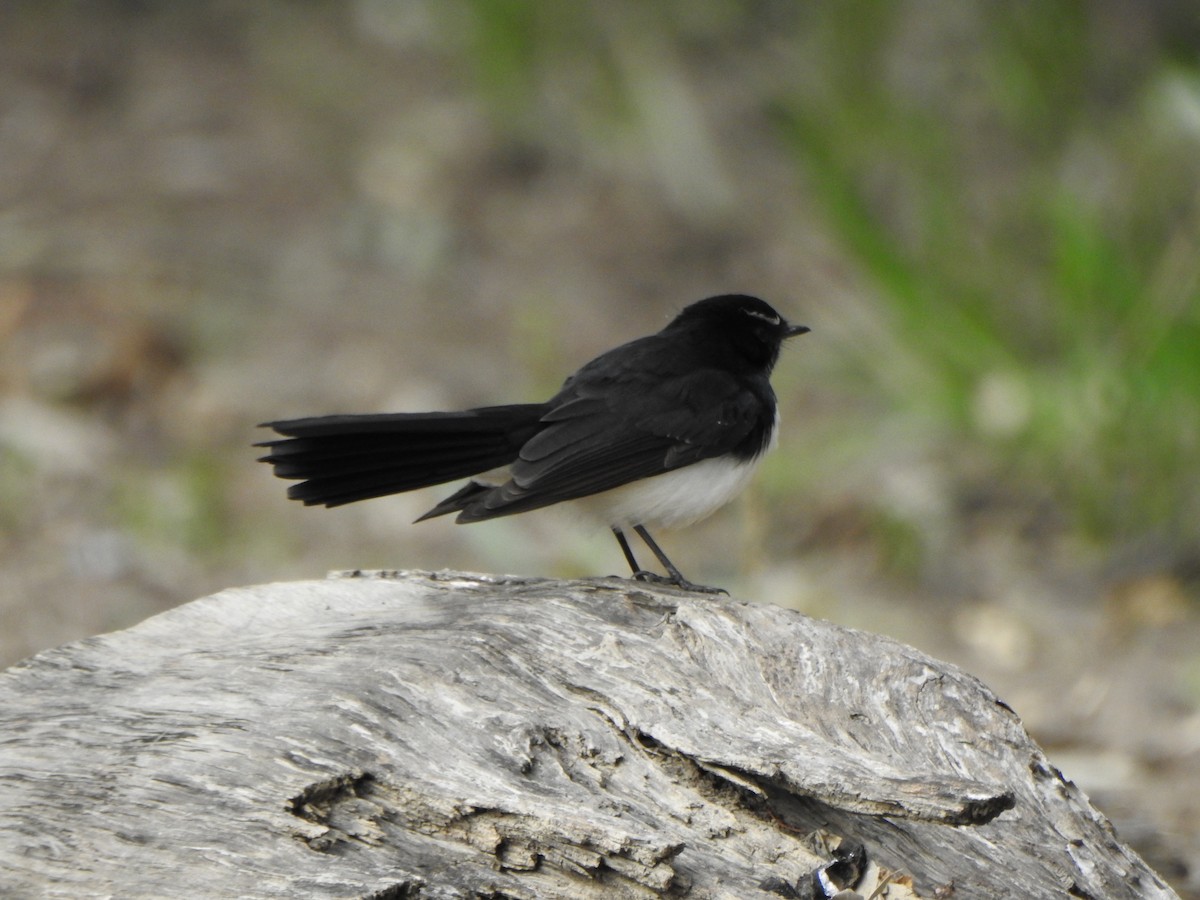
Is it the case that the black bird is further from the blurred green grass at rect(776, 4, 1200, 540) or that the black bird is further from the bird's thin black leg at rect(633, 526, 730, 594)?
the blurred green grass at rect(776, 4, 1200, 540)

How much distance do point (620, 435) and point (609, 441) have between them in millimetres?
49

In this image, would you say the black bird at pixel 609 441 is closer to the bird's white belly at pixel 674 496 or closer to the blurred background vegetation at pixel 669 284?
the bird's white belly at pixel 674 496

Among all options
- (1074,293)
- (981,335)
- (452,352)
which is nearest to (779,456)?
(981,335)

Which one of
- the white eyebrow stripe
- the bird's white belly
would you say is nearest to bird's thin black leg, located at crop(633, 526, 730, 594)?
the bird's white belly

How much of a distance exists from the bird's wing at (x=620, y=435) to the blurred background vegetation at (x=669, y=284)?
28.2 inches

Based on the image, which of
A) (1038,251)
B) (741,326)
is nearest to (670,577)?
(741,326)

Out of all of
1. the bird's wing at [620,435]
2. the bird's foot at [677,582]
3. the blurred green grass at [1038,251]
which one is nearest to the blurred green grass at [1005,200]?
the blurred green grass at [1038,251]

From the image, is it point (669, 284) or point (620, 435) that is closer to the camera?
point (620, 435)

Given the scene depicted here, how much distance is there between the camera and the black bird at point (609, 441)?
3910 millimetres

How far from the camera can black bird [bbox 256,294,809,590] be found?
3.91 m

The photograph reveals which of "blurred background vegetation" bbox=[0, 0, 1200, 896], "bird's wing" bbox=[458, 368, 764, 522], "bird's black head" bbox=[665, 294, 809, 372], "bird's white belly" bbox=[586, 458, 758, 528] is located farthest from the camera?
"blurred background vegetation" bbox=[0, 0, 1200, 896]

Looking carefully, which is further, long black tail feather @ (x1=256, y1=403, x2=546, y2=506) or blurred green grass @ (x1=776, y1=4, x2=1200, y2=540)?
blurred green grass @ (x1=776, y1=4, x2=1200, y2=540)

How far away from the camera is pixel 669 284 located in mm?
8633

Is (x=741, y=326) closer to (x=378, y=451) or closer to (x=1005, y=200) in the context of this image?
(x=378, y=451)
